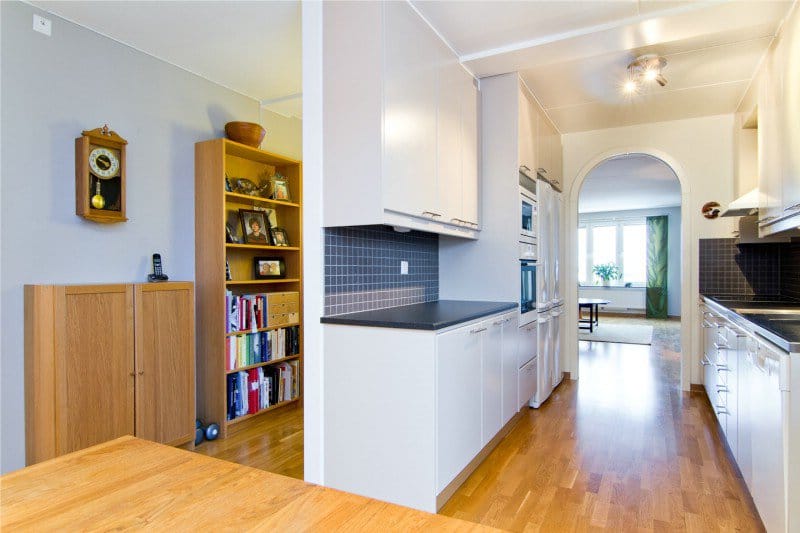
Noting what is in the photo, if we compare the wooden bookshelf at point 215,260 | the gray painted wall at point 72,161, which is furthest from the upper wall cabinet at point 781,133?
the gray painted wall at point 72,161

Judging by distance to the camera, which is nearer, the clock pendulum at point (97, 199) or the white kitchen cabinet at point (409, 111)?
the white kitchen cabinet at point (409, 111)

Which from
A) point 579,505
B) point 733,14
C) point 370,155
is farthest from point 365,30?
point 579,505

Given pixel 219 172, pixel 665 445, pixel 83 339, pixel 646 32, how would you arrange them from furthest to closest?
pixel 219 172, pixel 665 445, pixel 646 32, pixel 83 339

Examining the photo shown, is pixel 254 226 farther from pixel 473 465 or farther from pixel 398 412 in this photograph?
pixel 473 465

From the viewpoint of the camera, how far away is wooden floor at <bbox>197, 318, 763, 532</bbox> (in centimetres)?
216

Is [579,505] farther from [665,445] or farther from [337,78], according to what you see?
[337,78]

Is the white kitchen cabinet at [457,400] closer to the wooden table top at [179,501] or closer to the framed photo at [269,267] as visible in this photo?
the wooden table top at [179,501]

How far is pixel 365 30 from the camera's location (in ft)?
7.32

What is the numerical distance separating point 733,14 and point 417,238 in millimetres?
2197

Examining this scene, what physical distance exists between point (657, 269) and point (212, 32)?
34.7ft

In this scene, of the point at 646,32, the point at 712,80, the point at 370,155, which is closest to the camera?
the point at 370,155

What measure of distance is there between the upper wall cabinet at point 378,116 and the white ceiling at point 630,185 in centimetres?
348

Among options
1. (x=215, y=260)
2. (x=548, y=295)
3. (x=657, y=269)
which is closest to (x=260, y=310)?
(x=215, y=260)

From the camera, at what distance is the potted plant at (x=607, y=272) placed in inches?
446
